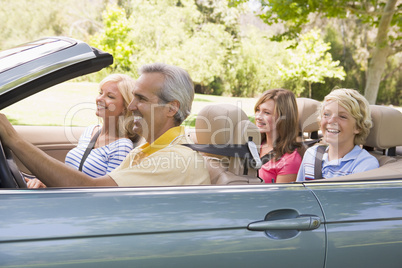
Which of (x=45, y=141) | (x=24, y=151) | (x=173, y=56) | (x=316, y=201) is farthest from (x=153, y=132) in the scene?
(x=173, y=56)

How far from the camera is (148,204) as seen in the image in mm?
1633

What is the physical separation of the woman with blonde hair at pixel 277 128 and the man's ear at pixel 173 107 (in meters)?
1.05

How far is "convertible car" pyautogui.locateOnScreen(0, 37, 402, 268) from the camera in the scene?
1489mm

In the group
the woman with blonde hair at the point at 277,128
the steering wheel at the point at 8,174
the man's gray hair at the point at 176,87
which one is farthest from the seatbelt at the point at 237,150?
the steering wheel at the point at 8,174

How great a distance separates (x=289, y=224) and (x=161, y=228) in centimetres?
49

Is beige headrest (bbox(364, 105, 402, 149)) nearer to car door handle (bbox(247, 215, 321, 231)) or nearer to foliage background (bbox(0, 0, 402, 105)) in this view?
car door handle (bbox(247, 215, 321, 231))

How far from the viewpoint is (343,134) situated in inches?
107

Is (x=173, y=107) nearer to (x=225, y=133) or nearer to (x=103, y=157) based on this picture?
(x=225, y=133)

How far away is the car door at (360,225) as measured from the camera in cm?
174

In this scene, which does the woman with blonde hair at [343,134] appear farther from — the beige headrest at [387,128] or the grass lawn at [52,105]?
the grass lawn at [52,105]

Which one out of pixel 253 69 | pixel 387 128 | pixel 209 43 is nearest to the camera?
pixel 387 128

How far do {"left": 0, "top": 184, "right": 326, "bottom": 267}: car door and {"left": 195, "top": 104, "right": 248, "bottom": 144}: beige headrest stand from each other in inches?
35.1

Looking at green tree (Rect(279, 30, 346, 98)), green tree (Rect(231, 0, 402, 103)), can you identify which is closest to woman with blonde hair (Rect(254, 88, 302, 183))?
green tree (Rect(231, 0, 402, 103))

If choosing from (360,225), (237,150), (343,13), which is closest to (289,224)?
(360,225)
